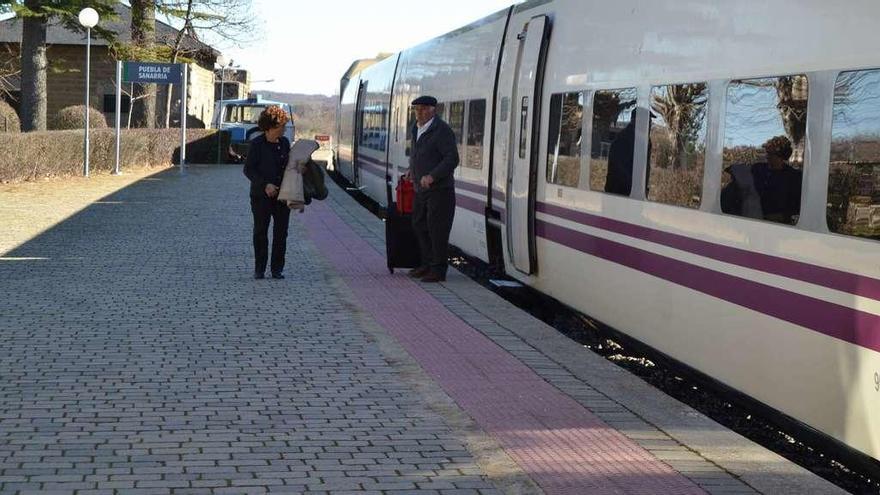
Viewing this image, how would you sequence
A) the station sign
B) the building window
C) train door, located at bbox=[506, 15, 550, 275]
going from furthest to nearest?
the building window → the station sign → train door, located at bbox=[506, 15, 550, 275]

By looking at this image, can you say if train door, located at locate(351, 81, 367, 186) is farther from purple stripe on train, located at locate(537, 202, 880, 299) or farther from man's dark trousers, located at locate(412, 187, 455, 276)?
purple stripe on train, located at locate(537, 202, 880, 299)

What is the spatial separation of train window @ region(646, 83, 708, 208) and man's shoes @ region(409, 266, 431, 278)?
4816mm

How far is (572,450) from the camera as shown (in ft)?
21.6

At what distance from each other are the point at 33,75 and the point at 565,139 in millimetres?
30483

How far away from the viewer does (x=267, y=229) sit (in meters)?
13.7

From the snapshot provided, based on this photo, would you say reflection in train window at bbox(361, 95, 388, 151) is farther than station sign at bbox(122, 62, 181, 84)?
No

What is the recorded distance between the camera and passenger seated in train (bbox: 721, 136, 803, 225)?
6984 millimetres

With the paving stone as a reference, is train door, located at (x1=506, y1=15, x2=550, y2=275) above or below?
above

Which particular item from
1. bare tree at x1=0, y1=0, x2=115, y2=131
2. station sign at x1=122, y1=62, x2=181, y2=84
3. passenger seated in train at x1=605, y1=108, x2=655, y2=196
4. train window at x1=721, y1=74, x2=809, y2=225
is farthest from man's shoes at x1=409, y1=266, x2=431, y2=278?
bare tree at x1=0, y1=0, x2=115, y2=131

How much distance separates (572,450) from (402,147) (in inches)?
650

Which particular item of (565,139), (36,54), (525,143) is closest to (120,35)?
(36,54)

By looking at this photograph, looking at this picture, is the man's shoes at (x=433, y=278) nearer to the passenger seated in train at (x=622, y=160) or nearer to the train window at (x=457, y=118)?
the train window at (x=457, y=118)

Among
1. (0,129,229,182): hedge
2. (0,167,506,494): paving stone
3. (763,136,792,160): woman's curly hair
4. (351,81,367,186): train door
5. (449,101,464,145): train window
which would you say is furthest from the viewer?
(351,81,367,186): train door

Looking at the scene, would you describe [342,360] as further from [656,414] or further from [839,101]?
[839,101]
